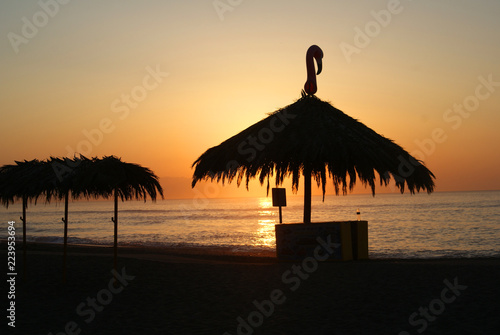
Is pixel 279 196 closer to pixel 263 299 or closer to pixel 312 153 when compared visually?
pixel 312 153

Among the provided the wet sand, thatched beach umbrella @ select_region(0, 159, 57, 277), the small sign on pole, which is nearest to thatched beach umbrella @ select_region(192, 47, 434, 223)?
the small sign on pole

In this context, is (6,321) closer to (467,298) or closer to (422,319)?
(422,319)

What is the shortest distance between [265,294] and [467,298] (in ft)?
12.6

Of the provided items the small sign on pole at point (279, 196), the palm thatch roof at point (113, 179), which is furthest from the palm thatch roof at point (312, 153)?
the palm thatch roof at point (113, 179)

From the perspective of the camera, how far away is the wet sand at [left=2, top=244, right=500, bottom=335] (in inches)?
303

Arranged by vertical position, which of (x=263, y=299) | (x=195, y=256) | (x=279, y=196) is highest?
(x=279, y=196)

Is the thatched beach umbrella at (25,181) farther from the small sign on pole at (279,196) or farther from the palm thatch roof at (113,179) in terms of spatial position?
the small sign on pole at (279,196)

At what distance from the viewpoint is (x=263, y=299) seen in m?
9.52

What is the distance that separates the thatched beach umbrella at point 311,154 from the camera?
1311cm

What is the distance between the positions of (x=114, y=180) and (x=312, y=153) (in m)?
5.32

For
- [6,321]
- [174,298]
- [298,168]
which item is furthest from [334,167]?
[6,321]

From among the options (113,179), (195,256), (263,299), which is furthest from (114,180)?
(195,256)

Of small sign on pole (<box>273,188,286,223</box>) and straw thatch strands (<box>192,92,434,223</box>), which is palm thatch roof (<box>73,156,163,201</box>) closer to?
straw thatch strands (<box>192,92,434,223</box>)

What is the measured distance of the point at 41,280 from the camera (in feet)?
38.7
